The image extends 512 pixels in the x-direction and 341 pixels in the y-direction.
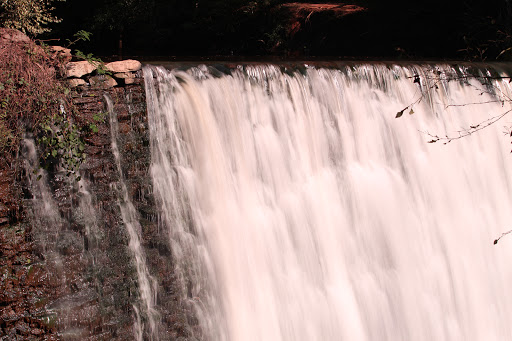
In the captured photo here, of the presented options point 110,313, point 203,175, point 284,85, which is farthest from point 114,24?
point 110,313

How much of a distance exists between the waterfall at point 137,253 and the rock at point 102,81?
0.38ft

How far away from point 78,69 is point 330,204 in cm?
342

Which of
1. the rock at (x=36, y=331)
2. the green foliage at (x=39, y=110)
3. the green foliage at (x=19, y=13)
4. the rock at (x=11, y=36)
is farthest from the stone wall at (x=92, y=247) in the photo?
the green foliage at (x=19, y=13)

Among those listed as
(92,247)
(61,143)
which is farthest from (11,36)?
(92,247)

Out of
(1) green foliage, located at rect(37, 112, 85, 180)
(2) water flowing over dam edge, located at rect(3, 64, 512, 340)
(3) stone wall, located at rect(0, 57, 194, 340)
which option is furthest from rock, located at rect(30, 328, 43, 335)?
(1) green foliage, located at rect(37, 112, 85, 180)

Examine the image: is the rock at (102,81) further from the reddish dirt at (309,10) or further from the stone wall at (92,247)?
the reddish dirt at (309,10)

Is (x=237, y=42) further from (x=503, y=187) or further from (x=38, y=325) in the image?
(x=38, y=325)

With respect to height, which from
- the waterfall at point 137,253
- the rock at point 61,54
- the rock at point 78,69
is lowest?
the waterfall at point 137,253

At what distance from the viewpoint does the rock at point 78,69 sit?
5.31 metres

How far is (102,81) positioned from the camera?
5.48m

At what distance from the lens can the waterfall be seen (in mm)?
5273

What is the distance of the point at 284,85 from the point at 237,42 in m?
9.29

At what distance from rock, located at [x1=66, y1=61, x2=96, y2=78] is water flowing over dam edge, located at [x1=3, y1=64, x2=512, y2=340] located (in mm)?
219

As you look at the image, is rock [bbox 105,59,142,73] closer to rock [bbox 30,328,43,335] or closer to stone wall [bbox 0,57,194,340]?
stone wall [bbox 0,57,194,340]
